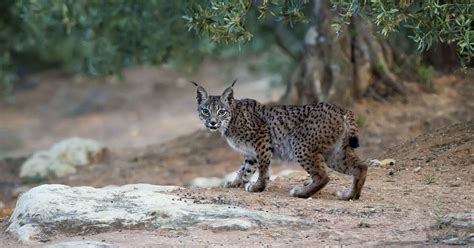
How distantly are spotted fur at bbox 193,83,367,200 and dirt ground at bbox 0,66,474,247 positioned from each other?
24 cm

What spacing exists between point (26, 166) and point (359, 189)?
1015 centimetres

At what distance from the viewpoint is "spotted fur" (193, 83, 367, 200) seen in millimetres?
10188

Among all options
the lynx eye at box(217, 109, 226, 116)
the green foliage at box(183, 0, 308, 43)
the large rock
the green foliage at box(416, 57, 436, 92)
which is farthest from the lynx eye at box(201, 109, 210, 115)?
the large rock

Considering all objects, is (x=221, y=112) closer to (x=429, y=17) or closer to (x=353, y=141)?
(x=353, y=141)

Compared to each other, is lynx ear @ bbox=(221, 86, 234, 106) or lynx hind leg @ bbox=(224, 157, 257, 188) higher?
lynx ear @ bbox=(221, 86, 234, 106)

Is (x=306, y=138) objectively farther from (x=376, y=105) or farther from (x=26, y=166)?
(x=26, y=166)

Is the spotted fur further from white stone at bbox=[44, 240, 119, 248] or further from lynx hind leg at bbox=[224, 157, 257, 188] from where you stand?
white stone at bbox=[44, 240, 119, 248]

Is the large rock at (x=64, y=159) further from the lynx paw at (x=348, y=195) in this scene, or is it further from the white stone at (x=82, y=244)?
the white stone at (x=82, y=244)

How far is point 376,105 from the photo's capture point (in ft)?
55.3

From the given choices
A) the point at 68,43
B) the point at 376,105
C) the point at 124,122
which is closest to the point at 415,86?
the point at 376,105

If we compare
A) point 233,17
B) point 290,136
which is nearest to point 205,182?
point 290,136

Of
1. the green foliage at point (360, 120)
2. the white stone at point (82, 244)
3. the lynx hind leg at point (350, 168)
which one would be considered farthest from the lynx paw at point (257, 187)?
the green foliage at point (360, 120)

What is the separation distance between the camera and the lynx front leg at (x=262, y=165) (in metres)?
10.6

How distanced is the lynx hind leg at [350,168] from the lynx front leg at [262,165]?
72cm
